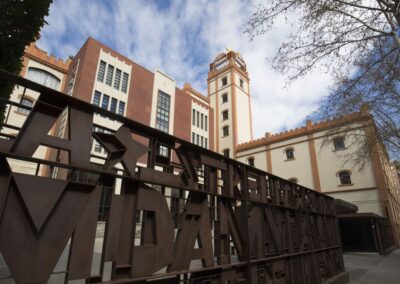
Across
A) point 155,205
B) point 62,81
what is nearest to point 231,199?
point 155,205

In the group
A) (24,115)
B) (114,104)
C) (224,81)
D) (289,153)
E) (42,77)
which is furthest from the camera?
(224,81)

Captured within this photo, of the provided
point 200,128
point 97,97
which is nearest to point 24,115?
point 97,97

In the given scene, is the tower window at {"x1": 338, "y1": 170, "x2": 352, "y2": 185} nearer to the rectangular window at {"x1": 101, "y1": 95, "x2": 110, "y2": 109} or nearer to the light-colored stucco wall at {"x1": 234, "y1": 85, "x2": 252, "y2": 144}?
the light-colored stucco wall at {"x1": 234, "y1": 85, "x2": 252, "y2": 144}

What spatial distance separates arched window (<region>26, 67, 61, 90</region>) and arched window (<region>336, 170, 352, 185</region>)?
86.7ft

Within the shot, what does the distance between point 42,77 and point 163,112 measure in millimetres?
11390

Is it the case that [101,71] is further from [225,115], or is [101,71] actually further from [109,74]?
[225,115]

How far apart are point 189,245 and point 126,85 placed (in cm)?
2302

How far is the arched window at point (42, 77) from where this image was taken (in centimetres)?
2047

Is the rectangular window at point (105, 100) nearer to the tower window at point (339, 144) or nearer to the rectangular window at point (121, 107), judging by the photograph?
the rectangular window at point (121, 107)

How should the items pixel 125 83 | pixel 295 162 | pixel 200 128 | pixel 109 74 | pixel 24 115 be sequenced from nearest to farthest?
pixel 24 115
pixel 109 74
pixel 125 83
pixel 295 162
pixel 200 128

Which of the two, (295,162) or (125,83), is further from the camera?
(295,162)

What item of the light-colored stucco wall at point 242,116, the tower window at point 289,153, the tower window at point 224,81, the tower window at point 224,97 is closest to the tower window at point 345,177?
the tower window at point 289,153

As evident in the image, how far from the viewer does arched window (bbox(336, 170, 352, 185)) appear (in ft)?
77.2

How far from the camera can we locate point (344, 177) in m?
24.0
